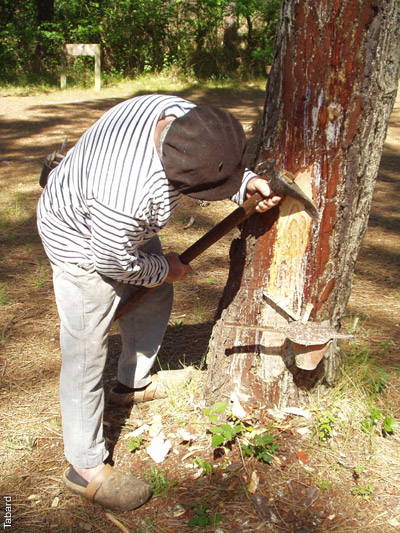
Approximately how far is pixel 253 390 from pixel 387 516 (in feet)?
2.61

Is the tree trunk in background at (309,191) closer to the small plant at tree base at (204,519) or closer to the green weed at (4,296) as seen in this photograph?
the small plant at tree base at (204,519)

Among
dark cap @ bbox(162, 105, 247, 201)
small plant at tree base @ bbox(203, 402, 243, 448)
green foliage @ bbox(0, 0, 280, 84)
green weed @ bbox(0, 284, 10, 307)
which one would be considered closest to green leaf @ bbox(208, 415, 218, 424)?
small plant at tree base @ bbox(203, 402, 243, 448)

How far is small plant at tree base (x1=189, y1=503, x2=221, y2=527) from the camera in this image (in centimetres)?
211

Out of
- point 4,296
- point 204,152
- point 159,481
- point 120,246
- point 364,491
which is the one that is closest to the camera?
point 204,152

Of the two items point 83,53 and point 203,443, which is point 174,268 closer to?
point 203,443

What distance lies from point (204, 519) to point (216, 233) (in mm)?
1243

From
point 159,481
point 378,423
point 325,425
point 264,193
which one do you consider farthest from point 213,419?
point 264,193

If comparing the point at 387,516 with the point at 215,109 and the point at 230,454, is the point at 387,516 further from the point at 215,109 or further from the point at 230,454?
the point at 215,109

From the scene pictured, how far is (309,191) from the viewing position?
2213 mm

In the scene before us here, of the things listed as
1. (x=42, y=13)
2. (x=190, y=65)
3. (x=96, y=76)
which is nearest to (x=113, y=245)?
(x=96, y=76)

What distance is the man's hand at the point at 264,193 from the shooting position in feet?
7.16

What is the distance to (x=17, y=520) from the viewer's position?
2207mm

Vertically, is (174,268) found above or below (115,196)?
below

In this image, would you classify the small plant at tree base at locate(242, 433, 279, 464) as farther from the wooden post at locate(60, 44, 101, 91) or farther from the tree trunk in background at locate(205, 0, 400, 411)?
the wooden post at locate(60, 44, 101, 91)
